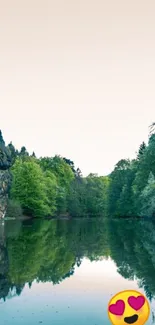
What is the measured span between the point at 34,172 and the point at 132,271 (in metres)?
78.0

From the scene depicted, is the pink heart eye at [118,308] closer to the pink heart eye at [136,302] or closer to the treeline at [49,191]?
the pink heart eye at [136,302]

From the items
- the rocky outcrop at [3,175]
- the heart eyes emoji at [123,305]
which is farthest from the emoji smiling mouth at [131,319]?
the rocky outcrop at [3,175]

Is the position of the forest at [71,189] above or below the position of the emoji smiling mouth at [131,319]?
above

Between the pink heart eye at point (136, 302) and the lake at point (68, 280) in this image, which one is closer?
the pink heart eye at point (136, 302)

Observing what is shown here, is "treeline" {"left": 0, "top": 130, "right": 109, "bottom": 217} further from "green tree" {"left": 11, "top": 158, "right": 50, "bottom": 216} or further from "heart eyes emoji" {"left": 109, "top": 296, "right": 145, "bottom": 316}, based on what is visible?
"heart eyes emoji" {"left": 109, "top": 296, "right": 145, "bottom": 316}

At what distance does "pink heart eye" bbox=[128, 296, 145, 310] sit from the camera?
5.44 meters

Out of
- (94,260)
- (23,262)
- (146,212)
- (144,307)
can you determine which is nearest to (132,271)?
(94,260)

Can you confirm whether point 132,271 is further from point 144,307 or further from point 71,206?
point 71,206

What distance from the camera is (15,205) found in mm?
85875

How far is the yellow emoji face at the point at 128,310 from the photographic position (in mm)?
5438

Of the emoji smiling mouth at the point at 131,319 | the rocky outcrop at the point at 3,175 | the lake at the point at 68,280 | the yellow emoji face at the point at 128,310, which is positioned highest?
the rocky outcrop at the point at 3,175

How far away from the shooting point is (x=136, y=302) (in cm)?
547

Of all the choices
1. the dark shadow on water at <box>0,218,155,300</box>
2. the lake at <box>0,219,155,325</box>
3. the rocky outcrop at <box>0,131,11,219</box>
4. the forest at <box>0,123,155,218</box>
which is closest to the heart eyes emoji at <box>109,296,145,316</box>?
the lake at <box>0,219,155,325</box>

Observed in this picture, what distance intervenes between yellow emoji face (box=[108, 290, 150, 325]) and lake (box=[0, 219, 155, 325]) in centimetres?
667
